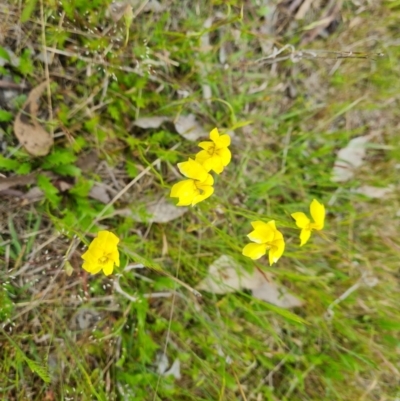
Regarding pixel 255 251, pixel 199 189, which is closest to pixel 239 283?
pixel 255 251

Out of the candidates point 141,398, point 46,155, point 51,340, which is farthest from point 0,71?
point 141,398

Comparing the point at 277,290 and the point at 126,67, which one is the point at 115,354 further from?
the point at 126,67

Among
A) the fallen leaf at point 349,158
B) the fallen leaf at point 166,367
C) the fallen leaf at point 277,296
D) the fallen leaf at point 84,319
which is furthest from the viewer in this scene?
the fallen leaf at point 349,158

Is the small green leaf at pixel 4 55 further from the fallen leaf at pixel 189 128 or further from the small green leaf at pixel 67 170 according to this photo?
the fallen leaf at pixel 189 128

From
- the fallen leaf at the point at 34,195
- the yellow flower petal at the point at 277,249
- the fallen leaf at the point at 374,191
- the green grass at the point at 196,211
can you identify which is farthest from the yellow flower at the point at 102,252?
the fallen leaf at the point at 374,191

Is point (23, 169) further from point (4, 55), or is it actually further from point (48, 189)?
point (4, 55)

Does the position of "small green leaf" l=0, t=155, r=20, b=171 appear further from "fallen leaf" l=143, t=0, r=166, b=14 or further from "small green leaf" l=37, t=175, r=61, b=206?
"fallen leaf" l=143, t=0, r=166, b=14

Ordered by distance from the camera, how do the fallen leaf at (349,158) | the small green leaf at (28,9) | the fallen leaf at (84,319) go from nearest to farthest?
the small green leaf at (28,9)
the fallen leaf at (84,319)
the fallen leaf at (349,158)

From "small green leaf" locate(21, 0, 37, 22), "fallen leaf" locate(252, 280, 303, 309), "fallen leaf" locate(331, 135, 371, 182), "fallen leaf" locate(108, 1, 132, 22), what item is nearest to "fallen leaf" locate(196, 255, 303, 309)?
"fallen leaf" locate(252, 280, 303, 309)
